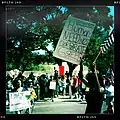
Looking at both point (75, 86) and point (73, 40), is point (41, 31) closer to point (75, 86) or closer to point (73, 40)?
point (73, 40)

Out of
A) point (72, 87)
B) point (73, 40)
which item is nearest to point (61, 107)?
point (72, 87)

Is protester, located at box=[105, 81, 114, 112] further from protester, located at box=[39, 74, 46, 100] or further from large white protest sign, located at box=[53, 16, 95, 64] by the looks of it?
protester, located at box=[39, 74, 46, 100]

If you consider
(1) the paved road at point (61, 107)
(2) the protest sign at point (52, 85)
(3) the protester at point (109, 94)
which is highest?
(2) the protest sign at point (52, 85)

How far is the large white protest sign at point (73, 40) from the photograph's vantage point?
3.70 metres

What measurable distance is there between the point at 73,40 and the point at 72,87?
1.42ft

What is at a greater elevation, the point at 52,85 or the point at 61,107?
the point at 52,85

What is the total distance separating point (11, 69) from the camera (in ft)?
12.1

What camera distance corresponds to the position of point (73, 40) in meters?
3.71

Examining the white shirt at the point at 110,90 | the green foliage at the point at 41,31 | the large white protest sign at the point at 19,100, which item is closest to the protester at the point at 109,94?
the white shirt at the point at 110,90

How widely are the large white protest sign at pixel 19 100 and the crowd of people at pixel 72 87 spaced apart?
39 millimetres

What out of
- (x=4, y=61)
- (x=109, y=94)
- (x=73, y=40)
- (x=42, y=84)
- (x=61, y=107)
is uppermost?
(x=73, y=40)

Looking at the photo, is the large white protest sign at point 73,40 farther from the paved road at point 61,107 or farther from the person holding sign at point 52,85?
the paved road at point 61,107

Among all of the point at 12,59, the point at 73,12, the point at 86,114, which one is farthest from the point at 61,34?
the point at 86,114

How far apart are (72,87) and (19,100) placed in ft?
1.65
